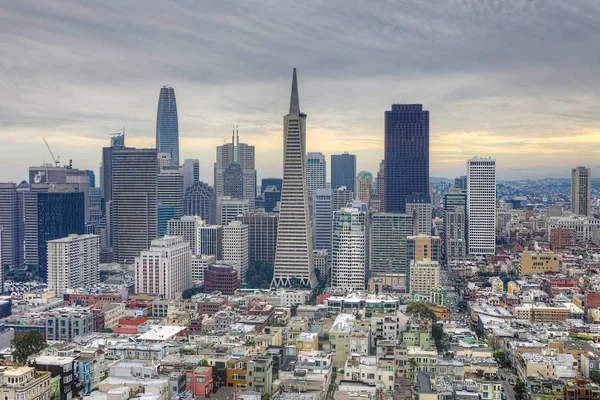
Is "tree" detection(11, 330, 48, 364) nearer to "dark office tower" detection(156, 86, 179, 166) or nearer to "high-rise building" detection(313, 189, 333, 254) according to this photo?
"high-rise building" detection(313, 189, 333, 254)

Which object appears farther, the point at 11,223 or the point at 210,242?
the point at 11,223

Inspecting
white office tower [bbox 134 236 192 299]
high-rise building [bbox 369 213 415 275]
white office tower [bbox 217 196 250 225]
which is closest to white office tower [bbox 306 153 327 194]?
white office tower [bbox 217 196 250 225]

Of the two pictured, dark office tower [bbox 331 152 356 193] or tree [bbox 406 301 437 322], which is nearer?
tree [bbox 406 301 437 322]

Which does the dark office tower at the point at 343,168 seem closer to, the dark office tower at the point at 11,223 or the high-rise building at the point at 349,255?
the dark office tower at the point at 11,223

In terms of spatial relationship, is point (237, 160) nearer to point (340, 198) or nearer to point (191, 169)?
point (191, 169)

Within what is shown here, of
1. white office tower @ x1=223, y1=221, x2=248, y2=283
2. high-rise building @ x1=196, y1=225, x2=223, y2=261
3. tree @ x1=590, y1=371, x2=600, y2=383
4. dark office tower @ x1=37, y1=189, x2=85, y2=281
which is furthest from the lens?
dark office tower @ x1=37, y1=189, x2=85, y2=281

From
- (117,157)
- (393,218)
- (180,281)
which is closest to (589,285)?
(393,218)

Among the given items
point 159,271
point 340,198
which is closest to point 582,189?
point 340,198
